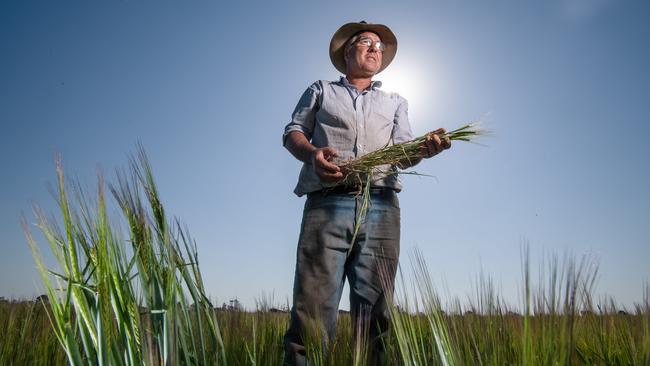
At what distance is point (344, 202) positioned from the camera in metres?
2.34

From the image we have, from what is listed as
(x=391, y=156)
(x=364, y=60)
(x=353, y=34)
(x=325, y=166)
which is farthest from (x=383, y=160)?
(x=353, y=34)

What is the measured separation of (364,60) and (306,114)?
43 centimetres

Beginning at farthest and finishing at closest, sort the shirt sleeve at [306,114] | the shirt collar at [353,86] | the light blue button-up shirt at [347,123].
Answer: the shirt collar at [353,86] → the shirt sleeve at [306,114] → the light blue button-up shirt at [347,123]

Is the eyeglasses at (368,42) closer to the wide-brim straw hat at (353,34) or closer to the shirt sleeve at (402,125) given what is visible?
the wide-brim straw hat at (353,34)

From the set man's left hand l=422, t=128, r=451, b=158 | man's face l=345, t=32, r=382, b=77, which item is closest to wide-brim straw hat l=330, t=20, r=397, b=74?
man's face l=345, t=32, r=382, b=77

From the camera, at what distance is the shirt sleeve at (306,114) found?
255cm

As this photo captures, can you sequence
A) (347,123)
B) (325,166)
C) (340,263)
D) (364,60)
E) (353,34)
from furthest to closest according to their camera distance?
(353,34), (364,60), (347,123), (340,263), (325,166)

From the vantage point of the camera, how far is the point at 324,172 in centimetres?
219

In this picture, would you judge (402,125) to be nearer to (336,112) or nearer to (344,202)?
(336,112)

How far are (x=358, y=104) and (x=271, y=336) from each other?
1270 millimetres

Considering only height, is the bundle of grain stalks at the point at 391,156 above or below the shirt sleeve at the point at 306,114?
below

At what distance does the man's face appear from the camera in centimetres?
265

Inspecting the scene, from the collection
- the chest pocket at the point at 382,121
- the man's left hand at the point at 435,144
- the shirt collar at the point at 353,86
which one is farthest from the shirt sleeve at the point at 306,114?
the man's left hand at the point at 435,144

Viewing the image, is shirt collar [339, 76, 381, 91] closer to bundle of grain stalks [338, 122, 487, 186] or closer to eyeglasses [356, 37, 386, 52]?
eyeglasses [356, 37, 386, 52]
